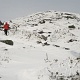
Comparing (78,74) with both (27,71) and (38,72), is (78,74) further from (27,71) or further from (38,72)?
(27,71)

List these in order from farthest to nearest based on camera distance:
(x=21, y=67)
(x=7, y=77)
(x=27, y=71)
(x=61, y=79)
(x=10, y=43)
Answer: (x=10, y=43) → (x=21, y=67) → (x=27, y=71) → (x=7, y=77) → (x=61, y=79)

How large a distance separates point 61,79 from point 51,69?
43.7 inches

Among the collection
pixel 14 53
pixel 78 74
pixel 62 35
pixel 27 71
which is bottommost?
pixel 62 35

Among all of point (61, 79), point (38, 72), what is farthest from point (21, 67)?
point (61, 79)

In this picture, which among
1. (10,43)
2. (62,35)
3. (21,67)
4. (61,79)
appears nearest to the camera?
(61,79)

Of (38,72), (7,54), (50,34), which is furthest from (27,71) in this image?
(50,34)

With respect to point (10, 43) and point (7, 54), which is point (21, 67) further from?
point (10, 43)

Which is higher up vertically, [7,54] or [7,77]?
[7,77]

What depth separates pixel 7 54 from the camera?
13.7 meters

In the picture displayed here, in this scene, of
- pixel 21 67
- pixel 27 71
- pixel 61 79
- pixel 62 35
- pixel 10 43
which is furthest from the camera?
pixel 62 35

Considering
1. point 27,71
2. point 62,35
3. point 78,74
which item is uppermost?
point 78,74

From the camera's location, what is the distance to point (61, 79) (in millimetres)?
7723

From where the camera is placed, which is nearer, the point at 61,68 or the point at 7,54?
the point at 61,68

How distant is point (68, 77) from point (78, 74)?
408 mm
